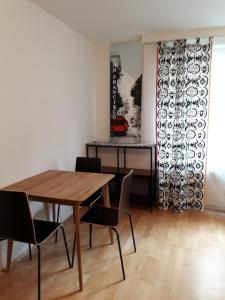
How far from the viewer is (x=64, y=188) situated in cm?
217

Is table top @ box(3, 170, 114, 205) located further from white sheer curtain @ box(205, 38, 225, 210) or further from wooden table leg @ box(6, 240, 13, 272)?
white sheer curtain @ box(205, 38, 225, 210)

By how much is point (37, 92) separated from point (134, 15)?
1357 mm

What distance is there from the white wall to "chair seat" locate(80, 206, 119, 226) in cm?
67

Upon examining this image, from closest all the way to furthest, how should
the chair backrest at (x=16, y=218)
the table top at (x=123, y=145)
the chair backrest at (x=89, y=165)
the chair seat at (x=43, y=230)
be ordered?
the chair backrest at (x=16, y=218) → the chair seat at (x=43, y=230) → the chair backrest at (x=89, y=165) → the table top at (x=123, y=145)

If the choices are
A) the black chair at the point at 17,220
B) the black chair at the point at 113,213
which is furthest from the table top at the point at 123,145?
the black chair at the point at 17,220

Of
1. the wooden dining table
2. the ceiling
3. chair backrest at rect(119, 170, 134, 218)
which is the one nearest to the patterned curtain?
the ceiling

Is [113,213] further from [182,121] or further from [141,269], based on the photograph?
Result: [182,121]

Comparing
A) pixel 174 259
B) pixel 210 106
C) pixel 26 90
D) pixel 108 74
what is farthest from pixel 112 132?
pixel 174 259

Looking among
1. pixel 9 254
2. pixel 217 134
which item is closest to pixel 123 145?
pixel 217 134

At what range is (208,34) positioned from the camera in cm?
321

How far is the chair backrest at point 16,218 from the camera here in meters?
1.72

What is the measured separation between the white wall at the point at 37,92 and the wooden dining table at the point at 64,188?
0.15 metres

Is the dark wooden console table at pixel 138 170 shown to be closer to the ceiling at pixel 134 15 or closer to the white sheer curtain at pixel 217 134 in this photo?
the white sheer curtain at pixel 217 134

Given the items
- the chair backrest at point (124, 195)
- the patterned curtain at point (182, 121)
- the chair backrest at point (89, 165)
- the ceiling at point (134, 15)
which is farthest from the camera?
the patterned curtain at point (182, 121)
